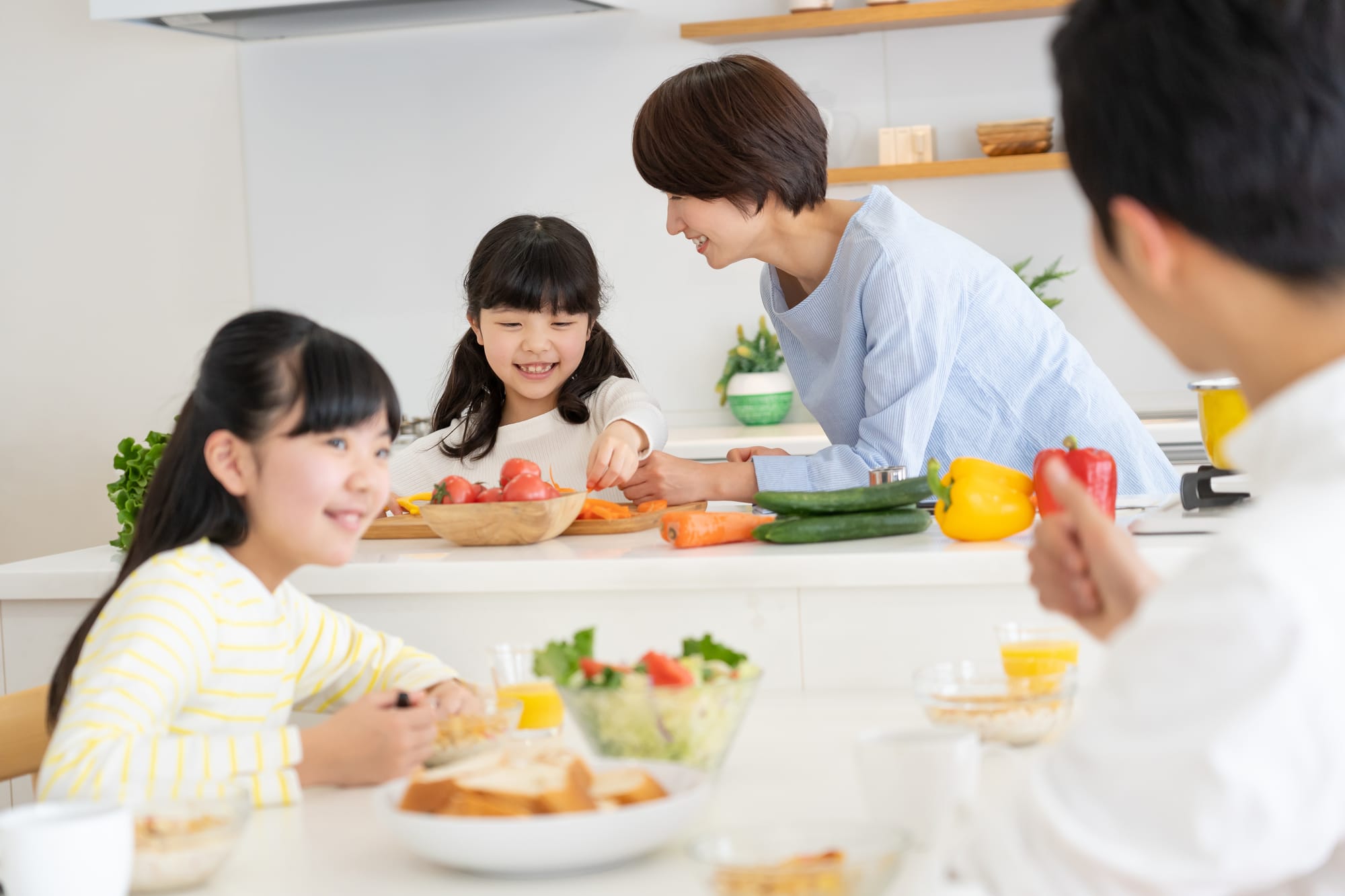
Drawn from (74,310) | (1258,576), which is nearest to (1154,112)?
(1258,576)

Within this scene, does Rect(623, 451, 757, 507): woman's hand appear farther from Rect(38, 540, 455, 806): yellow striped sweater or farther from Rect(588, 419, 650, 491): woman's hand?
Rect(38, 540, 455, 806): yellow striped sweater

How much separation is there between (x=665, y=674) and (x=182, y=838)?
1.24ft

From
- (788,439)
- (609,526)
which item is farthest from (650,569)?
(788,439)

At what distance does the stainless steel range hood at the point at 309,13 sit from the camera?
12.1 ft

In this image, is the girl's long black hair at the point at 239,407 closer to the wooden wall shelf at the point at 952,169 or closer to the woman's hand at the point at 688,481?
the woman's hand at the point at 688,481

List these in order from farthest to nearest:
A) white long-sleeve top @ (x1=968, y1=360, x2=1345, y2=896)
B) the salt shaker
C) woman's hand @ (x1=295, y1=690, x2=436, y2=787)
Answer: the salt shaker, woman's hand @ (x1=295, y1=690, x2=436, y2=787), white long-sleeve top @ (x1=968, y1=360, x2=1345, y2=896)

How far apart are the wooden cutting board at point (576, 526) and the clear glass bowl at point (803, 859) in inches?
49.8

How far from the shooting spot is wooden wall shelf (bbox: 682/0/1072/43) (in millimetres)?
3766

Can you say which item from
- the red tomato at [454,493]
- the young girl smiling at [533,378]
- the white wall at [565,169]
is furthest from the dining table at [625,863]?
the white wall at [565,169]

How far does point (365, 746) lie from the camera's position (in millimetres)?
1213

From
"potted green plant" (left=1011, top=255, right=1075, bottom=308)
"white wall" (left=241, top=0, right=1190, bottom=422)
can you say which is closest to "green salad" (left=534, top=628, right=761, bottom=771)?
"potted green plant" (left=1011, top=255, right=1075, bottom=308)

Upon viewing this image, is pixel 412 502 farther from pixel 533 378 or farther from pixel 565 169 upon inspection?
pixel 565 169

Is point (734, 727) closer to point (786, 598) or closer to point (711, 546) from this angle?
point (786, 598)

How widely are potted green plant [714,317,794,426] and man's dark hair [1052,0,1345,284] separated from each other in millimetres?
3278
